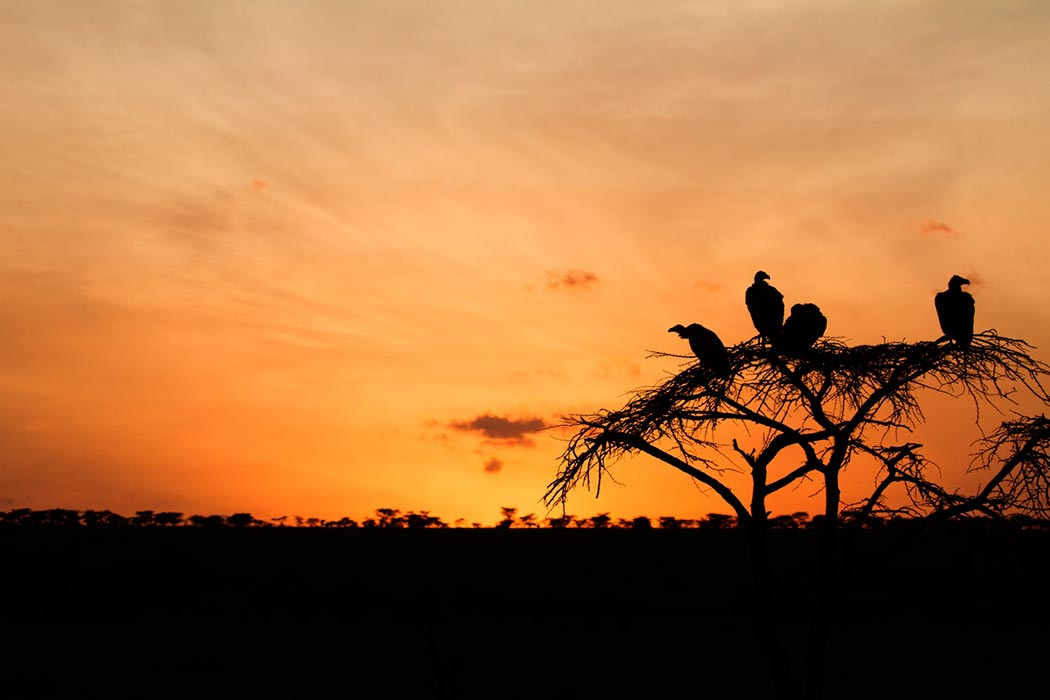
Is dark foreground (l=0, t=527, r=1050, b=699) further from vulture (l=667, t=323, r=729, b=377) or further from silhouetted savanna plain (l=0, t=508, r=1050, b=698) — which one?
vulture (l=667, t=323, r=729, b=377)

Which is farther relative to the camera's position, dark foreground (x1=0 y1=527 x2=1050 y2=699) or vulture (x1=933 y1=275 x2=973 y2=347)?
dark foreground (x1=0 y1=527 x2=1050 y2=699)

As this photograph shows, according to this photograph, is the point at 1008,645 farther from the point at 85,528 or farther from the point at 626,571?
the point at 85,528

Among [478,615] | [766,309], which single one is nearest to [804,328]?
[766,309]

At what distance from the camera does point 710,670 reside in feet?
92.7

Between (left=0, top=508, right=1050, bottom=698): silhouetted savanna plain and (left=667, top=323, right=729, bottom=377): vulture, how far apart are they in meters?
2.67

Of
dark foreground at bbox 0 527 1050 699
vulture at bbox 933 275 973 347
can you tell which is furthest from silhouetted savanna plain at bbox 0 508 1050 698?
vulture at bbox 933 275 973 347

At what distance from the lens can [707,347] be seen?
11.5 meters

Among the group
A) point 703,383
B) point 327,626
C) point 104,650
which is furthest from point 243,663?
point 703,383

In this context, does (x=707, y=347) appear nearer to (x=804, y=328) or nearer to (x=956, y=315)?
(x=804, y=328)

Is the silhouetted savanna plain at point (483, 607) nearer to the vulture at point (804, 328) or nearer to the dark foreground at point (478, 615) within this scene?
the dark foreground at point (478, 615)

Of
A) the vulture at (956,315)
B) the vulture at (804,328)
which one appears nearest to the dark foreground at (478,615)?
the vulture at (956,315)

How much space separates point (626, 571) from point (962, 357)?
145 ft

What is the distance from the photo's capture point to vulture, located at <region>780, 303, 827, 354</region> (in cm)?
1111

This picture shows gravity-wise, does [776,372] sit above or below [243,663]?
above
